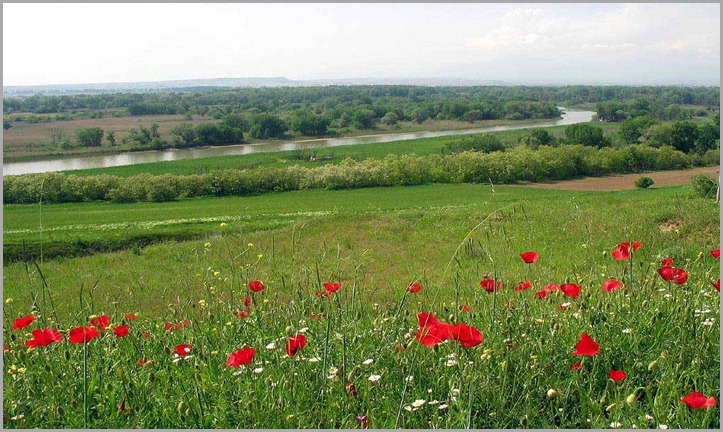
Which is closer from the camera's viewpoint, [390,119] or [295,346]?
[295,346]

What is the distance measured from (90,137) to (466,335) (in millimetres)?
80175

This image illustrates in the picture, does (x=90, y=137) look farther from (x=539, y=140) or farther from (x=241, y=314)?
(x=241, y=314)

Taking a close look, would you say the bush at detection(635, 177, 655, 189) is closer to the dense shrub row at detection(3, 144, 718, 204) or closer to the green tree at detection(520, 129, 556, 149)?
the dense shrub row at detection(3, 144, 718, 204)

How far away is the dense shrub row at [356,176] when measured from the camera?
1529 inches

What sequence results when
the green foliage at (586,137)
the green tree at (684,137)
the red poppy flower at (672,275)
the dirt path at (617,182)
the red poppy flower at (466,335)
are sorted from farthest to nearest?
the green foliage at (586,137) < the green tree at (684,137) < the dirt path at (617,182) < the red poppy flower at (672,275) < the red poppy flower at (466,335)

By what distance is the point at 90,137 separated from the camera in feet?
243

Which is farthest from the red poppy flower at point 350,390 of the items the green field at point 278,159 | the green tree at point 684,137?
the green tree at point 684,137

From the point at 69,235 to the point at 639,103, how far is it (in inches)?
3746

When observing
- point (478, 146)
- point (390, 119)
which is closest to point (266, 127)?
point (390, 119)

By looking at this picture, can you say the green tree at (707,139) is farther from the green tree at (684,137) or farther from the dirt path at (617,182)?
the dirt path at (617,182)

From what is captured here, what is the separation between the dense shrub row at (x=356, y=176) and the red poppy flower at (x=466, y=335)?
125 ft

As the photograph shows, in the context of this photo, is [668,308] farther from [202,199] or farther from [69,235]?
[202,199]

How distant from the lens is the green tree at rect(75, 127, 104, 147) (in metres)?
72.6

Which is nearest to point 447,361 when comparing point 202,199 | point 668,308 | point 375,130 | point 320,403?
point 320,403
